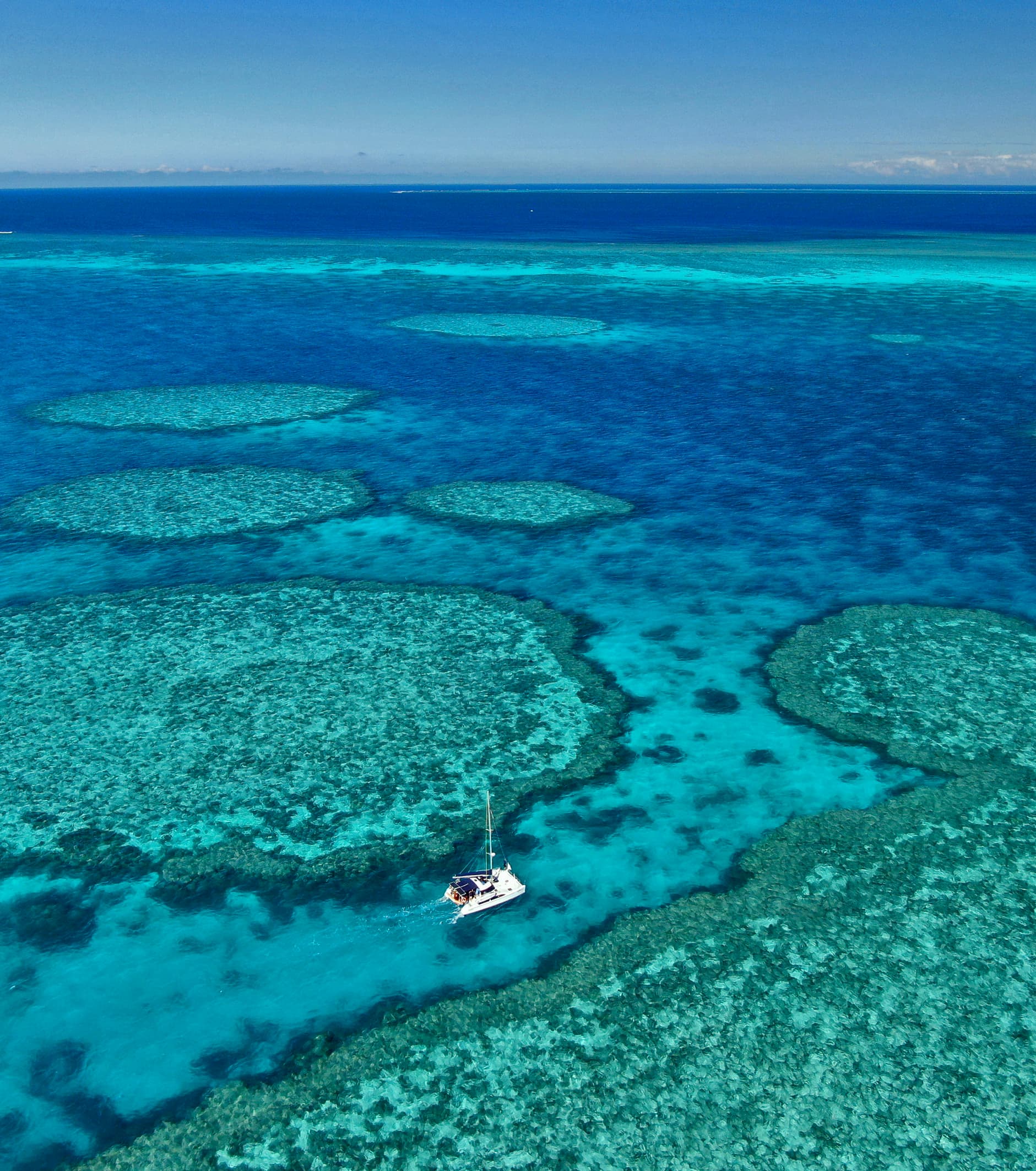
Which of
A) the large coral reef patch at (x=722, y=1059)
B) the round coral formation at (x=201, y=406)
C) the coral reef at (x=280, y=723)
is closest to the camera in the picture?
the large coral reef patch at (x=722, y=1059)

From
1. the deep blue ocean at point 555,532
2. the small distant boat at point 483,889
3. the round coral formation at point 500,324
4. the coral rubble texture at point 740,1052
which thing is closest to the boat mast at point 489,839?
the small distant boat at point 483,889

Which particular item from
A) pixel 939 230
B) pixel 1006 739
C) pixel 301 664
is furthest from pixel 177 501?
pixel 939 230

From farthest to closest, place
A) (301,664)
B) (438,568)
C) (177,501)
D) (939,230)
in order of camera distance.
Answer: (939,230) < (177,501) < (438,568) < (301,664)

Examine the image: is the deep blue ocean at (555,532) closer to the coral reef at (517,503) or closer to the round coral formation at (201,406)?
the coral reef at (517,503)

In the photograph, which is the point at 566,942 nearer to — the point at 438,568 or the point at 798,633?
the point at 798,633

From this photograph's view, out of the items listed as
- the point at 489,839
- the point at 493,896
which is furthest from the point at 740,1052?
the point at 489,839

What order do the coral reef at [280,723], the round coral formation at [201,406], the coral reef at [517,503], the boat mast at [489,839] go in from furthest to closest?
the round coral formation at [201,406] → the coral reef at [517,503] → the coral reef at [280,723] → the boat mast at [489,839]

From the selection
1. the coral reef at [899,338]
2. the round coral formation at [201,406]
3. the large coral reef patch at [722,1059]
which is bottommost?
the large coral reef patch at [722,1059]
